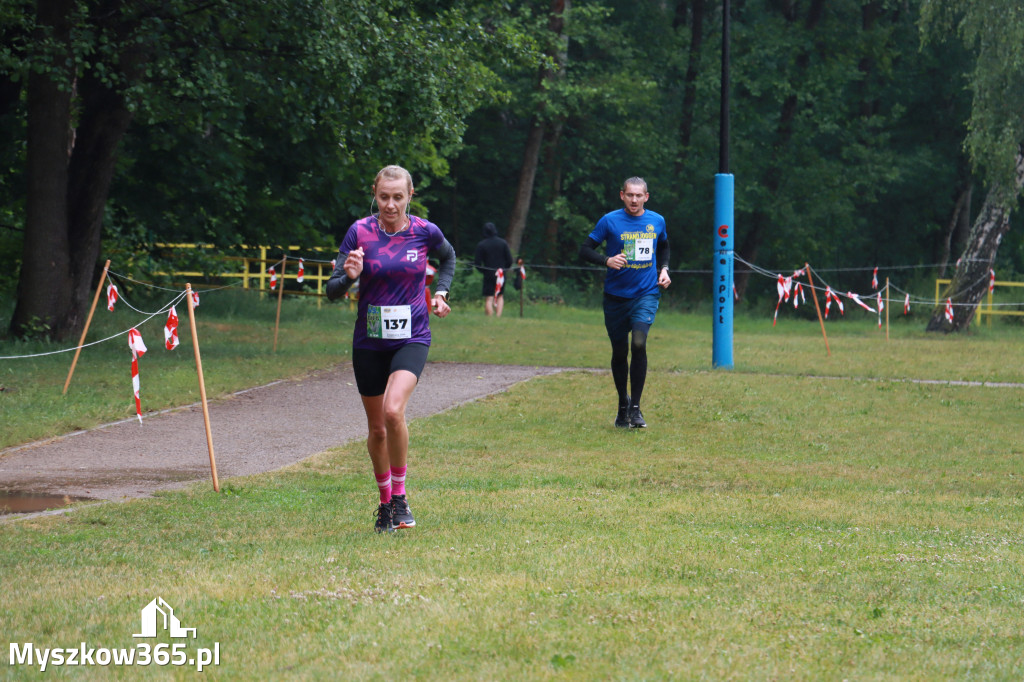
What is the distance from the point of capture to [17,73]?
52.3ft

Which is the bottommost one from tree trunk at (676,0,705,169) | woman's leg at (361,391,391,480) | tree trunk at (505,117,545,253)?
woman's leg at (361,391,391,480)

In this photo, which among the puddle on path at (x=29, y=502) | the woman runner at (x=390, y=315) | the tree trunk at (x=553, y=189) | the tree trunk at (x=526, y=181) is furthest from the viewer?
the tree trunk at (x=553, y=189)

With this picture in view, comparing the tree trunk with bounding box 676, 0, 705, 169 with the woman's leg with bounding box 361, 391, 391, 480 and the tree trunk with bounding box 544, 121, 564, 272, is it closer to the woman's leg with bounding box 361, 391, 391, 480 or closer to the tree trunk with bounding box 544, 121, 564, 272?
the tree trunk with bounding box 544, 121, 564, 272

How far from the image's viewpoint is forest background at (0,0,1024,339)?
1717 centimetres

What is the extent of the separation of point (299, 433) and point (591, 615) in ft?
24.5

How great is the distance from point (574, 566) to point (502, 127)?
132 feet

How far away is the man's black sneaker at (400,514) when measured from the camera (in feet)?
22.8

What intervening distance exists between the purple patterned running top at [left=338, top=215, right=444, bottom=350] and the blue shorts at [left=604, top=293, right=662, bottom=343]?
4.92m

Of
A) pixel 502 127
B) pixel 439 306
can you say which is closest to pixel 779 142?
pixel 502 127

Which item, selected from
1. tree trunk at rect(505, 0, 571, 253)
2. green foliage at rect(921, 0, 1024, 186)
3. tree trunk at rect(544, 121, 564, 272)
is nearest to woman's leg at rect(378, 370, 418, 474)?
green foliage at rect(921, 0, 1024, 186)

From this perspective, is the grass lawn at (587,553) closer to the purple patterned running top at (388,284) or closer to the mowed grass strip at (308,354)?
the mowed grass strip at (308,354)

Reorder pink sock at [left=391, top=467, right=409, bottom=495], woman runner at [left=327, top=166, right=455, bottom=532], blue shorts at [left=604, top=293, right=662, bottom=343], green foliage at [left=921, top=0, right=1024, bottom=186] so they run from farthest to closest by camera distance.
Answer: green foliage at [left=921, top=0, right=1024, bottom=186] < blue shorts at [left=604, top=293, right=662, bottom=343] < pink sock at [left=391, top=467, right=409, bottom=495] < woman runner at [left=327, top=166, right=455, bottom=532]

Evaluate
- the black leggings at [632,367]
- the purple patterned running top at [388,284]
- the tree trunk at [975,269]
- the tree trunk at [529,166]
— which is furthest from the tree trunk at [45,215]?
the tree trunk at [529,166]

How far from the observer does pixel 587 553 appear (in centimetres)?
600
